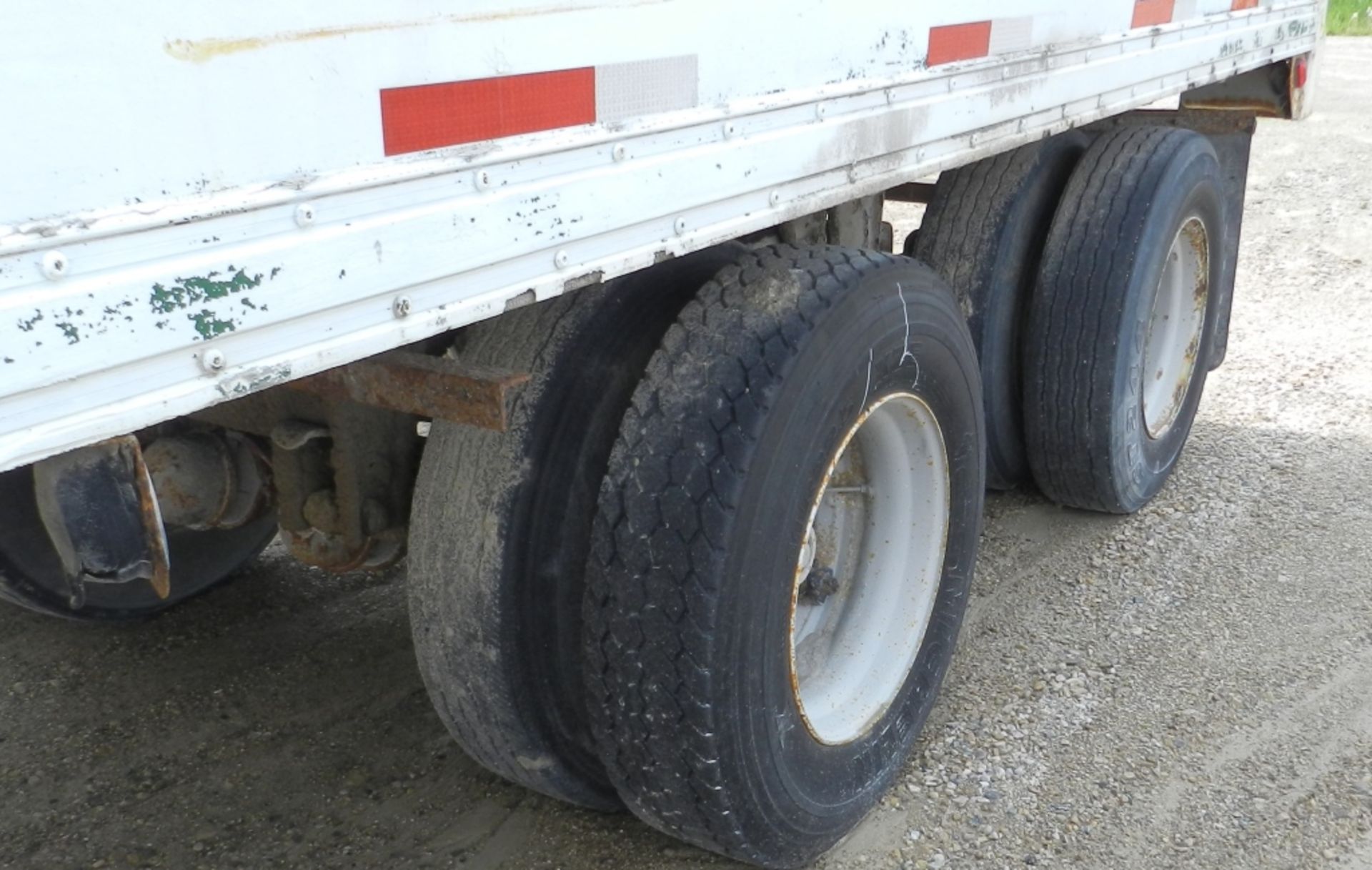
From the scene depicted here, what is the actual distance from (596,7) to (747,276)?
1.94 feet

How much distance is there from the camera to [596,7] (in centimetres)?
147

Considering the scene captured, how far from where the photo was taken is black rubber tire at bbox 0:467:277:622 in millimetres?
2539

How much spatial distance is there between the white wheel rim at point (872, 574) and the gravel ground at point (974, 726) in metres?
0.28

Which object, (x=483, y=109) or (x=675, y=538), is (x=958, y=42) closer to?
(x=675, y=538)

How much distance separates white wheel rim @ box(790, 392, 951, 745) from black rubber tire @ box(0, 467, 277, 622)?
115 cm

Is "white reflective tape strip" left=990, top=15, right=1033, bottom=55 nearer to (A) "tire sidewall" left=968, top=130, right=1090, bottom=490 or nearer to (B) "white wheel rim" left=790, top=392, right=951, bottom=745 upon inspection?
(B) "white wheel rim" left=790, top=392, right=951, bottom=745

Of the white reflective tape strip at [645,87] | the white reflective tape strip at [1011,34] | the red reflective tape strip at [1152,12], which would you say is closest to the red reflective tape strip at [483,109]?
the white reflective tape strip at [645,87]

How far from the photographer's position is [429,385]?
5.51ft

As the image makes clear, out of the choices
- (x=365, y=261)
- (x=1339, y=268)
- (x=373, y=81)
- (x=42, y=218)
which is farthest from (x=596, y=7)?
(x=1339, y=268)

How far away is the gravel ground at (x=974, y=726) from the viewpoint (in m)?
2.38

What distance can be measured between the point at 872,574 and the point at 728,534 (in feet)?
2.52

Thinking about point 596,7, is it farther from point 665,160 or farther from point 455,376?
point 455,376

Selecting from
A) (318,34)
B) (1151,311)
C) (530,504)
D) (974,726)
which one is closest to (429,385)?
(530,504)

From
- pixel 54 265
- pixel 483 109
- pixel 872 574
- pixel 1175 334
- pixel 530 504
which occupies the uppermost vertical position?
pixel 483 109
